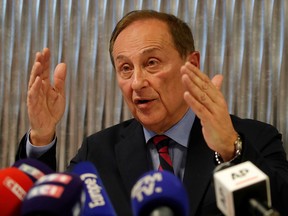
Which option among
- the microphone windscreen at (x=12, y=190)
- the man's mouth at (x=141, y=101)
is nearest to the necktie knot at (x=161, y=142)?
the man's mouth at (x=141, y=101)

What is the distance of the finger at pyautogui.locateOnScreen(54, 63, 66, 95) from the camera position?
5.45ft

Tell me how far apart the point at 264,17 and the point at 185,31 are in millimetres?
561

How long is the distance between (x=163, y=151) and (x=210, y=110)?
396mm

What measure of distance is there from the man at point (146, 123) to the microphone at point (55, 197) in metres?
0.75

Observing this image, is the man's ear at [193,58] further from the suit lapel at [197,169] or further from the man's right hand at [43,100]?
the man's right hand at [43,100]

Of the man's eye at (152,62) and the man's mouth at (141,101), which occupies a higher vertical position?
the man's eye at (152,62)

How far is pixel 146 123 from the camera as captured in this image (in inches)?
66.9

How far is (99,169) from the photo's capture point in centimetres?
176

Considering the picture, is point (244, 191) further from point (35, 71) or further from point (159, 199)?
point (35, 71)

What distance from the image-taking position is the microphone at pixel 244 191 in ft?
2.84

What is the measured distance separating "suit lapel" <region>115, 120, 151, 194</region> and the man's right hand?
29 centimetres

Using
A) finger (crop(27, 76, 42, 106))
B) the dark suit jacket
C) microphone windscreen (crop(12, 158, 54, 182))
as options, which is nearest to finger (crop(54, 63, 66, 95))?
finger (crop(27, 76, 42, 106))

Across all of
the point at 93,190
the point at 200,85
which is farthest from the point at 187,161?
the point at 93,190

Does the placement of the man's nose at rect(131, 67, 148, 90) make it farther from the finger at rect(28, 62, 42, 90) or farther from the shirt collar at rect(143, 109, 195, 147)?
the finger at rect(28, 62, 42, 90)
